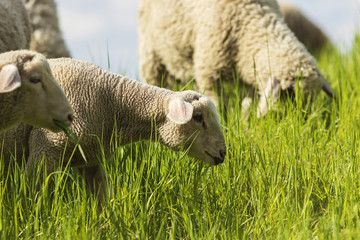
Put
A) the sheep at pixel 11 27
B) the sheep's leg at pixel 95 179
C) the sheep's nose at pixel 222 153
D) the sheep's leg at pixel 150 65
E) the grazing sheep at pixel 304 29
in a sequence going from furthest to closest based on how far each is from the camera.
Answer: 1. the grazing sheep at pixel 304 29
2. the sheep's leg at pixel 150 65
3. the sheep at pixel 11 27
4. the sheep's leg at pixel 95 179
5. the sheep's nose at pixel 222 153

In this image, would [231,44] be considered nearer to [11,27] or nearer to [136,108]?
[11,27]

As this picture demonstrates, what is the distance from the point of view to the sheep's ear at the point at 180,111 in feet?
9.99

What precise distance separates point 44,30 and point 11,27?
201 centimetres

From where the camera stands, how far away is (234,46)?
5660 millimetres

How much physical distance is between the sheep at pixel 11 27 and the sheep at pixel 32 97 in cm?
179

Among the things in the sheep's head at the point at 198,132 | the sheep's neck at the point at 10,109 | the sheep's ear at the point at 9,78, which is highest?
the sheep's ear at the point at 9,78

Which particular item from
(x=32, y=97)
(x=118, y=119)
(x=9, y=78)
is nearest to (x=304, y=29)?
(x=118, y=119)

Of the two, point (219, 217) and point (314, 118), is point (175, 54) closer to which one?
point (314, 118)

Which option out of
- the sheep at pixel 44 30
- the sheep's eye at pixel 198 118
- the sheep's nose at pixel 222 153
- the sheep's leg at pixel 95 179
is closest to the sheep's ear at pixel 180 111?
the sheep's eye at pixel 198 118

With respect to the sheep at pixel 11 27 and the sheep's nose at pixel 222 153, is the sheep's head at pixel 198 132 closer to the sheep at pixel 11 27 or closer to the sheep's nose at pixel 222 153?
the sheep's nose at pixel 222 153

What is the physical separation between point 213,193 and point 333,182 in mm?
725

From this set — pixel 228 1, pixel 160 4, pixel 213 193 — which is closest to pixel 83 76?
pixel 213 193

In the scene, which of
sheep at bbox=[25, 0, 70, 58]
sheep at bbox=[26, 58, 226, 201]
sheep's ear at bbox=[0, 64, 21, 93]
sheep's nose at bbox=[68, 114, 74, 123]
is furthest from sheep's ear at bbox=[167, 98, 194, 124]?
sheep at bbox=[25, 0, 70, 58]

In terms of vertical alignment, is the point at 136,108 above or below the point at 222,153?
above
